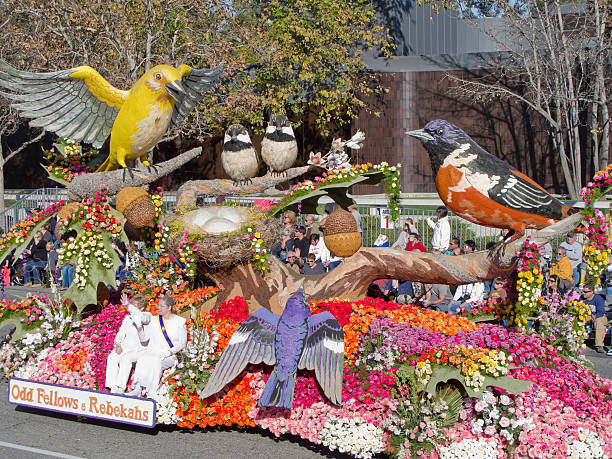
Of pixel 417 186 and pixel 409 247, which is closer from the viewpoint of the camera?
pixel 409 247

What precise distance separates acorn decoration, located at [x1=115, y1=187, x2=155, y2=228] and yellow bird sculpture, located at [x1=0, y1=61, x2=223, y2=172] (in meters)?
0.39

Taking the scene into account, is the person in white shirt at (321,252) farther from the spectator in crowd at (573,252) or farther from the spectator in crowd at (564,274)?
the spectator in crowd at (573,252)

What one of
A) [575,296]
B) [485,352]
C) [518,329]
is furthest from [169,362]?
[575,296]

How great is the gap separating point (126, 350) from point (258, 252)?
71.9 inches

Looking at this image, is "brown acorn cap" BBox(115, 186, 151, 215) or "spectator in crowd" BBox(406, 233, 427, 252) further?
"spectator in crowd" BBox(406, 233, 427, 252)

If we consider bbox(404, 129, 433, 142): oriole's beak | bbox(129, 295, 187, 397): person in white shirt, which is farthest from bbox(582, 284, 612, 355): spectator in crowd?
bbox(129, 295, 187, 397): person in white shirt

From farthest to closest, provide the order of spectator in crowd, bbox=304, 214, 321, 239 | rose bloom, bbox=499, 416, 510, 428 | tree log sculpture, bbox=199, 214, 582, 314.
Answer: spectator in crowd, bbox=304, 214, 321, 239, tree log sculpture, bbox=199, 214, 582, 314, rose bloom, bbox=499, 416, 510, 428

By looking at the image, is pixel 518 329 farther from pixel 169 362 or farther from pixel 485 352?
pixel 169 362

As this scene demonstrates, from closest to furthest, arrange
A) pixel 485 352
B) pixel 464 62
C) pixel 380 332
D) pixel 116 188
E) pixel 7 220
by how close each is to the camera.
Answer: pixel 485 352
pixel 380 332
pixel 116 188
pixel 7 220
pixel 464 62

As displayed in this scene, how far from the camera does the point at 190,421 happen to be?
700 centimetres

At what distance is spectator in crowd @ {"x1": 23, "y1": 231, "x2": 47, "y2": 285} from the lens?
16188 mm

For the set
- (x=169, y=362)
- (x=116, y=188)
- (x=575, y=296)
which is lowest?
(x=169, y=362)

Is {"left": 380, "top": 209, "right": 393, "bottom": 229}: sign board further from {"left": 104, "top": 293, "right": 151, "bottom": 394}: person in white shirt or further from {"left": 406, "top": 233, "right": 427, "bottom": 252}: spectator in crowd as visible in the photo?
{"left": 104, "top": 293, "right": 151, "bottom": 394}: person in white shirt

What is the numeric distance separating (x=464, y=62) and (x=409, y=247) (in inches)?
467
